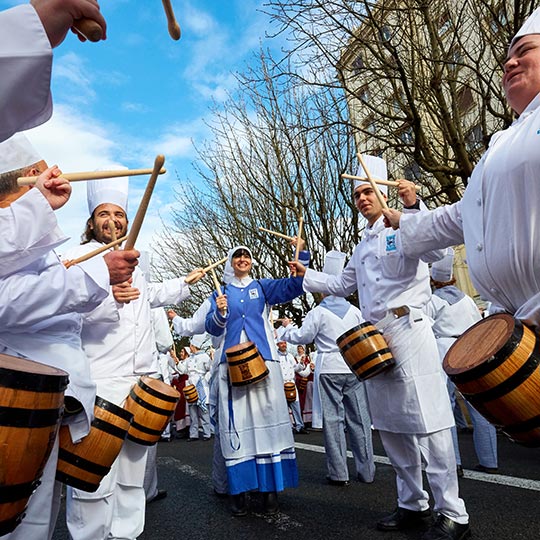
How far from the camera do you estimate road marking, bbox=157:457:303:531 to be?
13.1 feet

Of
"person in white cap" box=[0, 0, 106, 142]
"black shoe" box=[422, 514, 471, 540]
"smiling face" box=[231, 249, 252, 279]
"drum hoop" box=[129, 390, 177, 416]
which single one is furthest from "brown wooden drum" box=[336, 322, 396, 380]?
"person in white cap" box=[0, 0, 106, 142]

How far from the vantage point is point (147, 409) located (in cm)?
298

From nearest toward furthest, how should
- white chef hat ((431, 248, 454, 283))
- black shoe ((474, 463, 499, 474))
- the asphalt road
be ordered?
1. the asphalt road
2. black shoe ((474, 463, 499, 474))
3. white chef hat ((431, 248, 454, 283))

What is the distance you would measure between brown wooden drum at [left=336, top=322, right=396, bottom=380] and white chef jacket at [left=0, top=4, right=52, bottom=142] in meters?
2.64

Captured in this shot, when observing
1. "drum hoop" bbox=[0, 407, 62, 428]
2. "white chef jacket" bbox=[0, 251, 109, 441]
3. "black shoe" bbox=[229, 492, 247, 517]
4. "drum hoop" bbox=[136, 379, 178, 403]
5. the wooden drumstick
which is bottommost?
"black shoe" bbox=[229, 492, 247, 517]

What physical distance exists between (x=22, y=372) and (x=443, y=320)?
6225 millimetres

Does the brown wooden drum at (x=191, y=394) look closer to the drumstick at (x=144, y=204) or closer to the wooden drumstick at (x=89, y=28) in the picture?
the drumstick at (x=144, y=204)

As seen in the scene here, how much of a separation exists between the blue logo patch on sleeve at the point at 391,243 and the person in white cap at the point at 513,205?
46.4 inches

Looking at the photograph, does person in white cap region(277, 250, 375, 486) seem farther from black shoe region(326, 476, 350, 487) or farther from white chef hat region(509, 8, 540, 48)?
white chef hat region(509, 8, 540, 48)

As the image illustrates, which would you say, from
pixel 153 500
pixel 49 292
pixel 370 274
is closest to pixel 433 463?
Result: pixel 370 274

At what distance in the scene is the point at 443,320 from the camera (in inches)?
274

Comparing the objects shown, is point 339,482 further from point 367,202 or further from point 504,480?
point 367,202

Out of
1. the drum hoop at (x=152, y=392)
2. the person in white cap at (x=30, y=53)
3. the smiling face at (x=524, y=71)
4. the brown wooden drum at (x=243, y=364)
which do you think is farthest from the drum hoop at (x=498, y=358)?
the brown wooden drum at (x=243, y=364)

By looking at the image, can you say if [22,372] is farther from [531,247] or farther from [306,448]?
[306,448]
